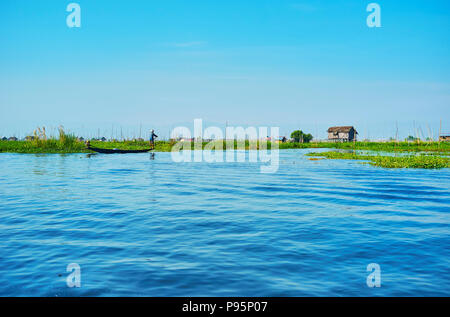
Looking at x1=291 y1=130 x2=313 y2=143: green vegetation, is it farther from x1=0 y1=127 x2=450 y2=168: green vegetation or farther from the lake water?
the lake water

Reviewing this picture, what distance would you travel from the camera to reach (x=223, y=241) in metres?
7.22

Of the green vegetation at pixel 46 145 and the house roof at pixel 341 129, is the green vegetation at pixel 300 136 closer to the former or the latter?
the house roof at pixel 341 129

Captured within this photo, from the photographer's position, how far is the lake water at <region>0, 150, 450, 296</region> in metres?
5.15

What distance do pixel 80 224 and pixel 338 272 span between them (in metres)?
6.11

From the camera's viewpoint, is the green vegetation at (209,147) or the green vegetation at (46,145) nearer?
the green vegetation at (209,147)

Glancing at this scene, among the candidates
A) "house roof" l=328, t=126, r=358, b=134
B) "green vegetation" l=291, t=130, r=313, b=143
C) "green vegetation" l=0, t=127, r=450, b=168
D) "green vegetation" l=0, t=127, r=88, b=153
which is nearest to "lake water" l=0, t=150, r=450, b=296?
"green vegetation" l=0, t=127, r=450, b=168

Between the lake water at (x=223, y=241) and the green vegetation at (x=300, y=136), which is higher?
the green vegetation at (x=300, y=136)

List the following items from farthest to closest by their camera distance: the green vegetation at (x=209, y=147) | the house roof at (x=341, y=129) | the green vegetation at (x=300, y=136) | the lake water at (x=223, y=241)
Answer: the green vegetation at (x=300, y=136), the house roof at (x=341, y=129), the green vegetation at (x=209, y=147), the lake water at (x=223, y=241)

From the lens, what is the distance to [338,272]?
561cm

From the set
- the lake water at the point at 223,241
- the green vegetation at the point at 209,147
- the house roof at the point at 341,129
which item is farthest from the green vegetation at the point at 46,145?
the house roof at the point at 341,129

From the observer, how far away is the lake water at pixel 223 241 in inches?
203

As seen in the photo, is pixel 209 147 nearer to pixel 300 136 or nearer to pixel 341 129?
pixel 341 129
